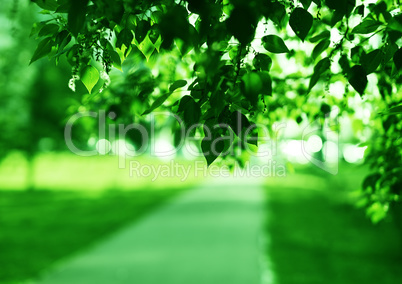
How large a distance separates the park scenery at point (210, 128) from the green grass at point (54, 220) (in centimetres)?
7

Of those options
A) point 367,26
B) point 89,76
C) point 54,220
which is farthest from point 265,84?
point 54,220

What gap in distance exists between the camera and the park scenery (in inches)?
59.8

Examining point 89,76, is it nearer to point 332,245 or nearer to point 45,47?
point 45,47

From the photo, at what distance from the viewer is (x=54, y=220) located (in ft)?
39.7

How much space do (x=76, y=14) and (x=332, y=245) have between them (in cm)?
880

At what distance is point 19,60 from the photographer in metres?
16.0

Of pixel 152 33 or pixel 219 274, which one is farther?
pixel 219 274

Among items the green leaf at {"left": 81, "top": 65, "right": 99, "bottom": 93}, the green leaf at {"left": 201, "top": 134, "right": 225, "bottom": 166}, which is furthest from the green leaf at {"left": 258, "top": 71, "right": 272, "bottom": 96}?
the green leaf at {"left": 81, "top": 65, "right": 99, "bottom": 93}

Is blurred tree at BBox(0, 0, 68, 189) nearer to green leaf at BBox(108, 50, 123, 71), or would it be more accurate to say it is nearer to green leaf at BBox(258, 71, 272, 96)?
green leaf at BBox(108, 50, 123, 71)

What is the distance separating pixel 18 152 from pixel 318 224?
569 inches

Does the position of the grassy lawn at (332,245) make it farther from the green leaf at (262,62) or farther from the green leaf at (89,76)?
the green leaf at (89,76)

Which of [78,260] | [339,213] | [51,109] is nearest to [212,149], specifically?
[78,260]

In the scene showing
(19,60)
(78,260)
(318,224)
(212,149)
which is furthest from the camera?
(19,60)

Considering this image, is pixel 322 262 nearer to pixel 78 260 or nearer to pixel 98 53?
pixel 78 260
